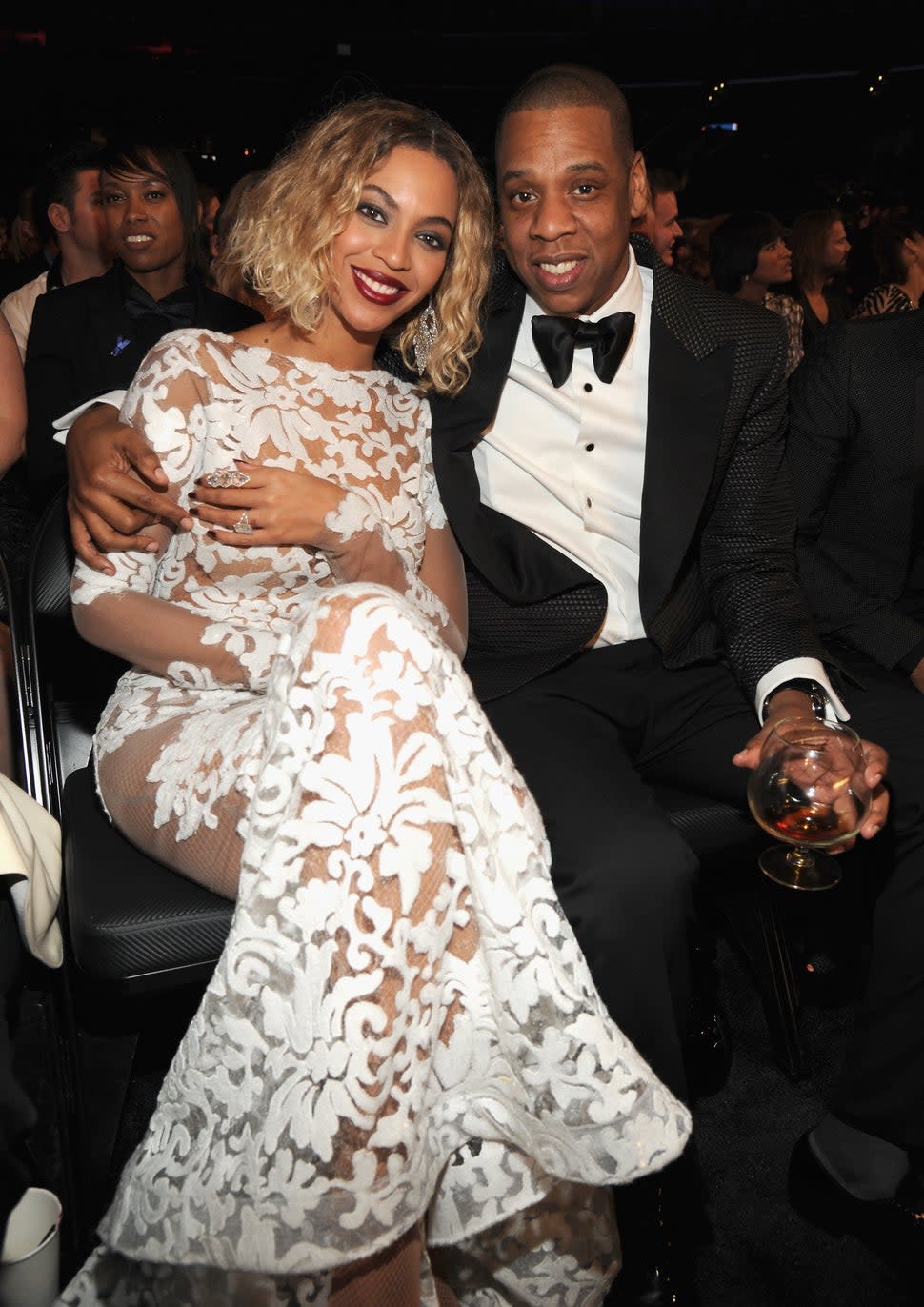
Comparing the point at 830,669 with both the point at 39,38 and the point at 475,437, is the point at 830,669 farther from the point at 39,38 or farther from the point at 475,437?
the point at 39,38

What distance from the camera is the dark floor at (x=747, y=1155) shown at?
189 centimetres

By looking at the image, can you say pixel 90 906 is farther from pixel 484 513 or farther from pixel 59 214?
pixel 59 214

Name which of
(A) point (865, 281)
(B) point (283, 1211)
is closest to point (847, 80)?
(A) point (865, 281)

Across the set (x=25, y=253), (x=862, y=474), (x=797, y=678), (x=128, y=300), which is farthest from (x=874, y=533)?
(x=25, y=253)

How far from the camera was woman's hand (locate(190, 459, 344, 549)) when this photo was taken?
1.96m

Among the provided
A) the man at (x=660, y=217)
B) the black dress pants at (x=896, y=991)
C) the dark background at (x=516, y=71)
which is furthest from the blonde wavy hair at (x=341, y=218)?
the dark background at (x=516, y=71)

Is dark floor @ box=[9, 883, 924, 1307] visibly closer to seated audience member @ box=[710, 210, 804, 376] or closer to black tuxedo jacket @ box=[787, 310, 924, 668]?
black tuxedo jacket @ box=[787, 310, 924, 668]

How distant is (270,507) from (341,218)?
65 cm

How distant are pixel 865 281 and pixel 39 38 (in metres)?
Answer: 9.71

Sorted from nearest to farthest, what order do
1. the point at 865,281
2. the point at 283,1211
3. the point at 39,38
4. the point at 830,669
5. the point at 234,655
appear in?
the point at 283,1211, the point at 234,655, the point at 830,669, the point at 865,281, the point at 39,38

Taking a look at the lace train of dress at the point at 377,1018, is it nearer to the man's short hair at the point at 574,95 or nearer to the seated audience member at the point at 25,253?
the man's short hair at the point at 574,95

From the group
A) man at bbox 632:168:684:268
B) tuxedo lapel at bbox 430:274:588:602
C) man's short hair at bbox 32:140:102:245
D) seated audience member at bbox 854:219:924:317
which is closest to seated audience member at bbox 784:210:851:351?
seated audience member at bbox 854:219:924:317

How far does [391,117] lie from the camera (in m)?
2.29

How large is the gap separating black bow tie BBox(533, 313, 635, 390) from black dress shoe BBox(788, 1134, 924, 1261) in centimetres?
149
